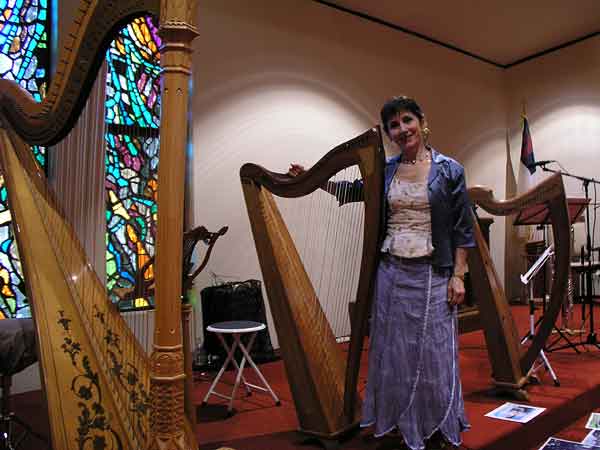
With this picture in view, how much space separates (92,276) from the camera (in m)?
2.23

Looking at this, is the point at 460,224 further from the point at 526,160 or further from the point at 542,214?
the point at 526,160

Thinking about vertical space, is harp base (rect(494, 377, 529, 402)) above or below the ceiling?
below

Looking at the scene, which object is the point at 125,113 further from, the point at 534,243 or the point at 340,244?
the point at 534,243

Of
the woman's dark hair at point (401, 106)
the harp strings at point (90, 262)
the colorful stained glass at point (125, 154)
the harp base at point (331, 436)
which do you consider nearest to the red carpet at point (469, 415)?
the harp base at point (331, 436)

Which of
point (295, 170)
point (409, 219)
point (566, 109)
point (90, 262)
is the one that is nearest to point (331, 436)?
point (409, 219)

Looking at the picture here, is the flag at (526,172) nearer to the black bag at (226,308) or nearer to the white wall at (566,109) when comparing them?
the white wall at (566,109)

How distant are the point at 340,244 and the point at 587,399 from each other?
2412 millimetres

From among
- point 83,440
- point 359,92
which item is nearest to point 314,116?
point 359,92

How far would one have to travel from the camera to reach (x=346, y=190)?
2.27 meters

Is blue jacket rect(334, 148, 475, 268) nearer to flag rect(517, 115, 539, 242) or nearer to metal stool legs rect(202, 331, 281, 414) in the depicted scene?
metal stool legs rect(202, 331, 281, 414)

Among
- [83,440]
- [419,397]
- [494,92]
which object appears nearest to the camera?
[83,440]

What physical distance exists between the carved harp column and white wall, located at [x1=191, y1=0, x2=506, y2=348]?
313cm

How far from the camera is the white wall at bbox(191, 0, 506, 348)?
441 centimetres

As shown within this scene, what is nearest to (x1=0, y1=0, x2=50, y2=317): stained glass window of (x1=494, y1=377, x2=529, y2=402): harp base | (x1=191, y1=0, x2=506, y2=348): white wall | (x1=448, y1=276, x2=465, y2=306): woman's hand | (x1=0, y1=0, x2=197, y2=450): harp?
(x1=191, y1=0, x2=506, y2=348): white wall
